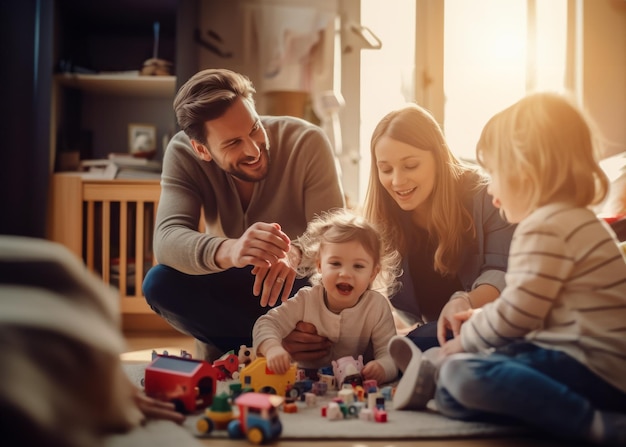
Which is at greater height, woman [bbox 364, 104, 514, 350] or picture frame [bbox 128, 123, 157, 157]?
picture frame [bbox 128, 123, 157, 157]

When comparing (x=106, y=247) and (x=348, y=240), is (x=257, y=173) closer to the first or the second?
(x=348, y=240)

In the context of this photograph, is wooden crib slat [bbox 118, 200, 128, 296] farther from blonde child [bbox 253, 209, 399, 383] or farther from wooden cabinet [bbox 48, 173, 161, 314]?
blonde child [bbox 253, 209, 399, 383]

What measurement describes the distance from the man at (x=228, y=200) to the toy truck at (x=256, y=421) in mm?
392

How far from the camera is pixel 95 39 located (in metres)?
2.24

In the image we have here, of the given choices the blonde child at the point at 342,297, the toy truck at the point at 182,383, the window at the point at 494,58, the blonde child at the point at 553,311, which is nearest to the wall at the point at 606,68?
the window at the point at 494,58

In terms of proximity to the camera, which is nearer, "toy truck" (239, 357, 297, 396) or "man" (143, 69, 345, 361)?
"toy truck" (239, 357, 297, 396)

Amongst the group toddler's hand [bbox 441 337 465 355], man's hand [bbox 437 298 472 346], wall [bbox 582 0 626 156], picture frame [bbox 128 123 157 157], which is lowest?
toddler's hand [bbox 441 337 465 355]

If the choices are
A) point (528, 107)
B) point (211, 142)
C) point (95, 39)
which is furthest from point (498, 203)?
point (95, 39)

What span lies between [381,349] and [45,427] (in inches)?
32.6

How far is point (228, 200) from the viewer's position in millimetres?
1551

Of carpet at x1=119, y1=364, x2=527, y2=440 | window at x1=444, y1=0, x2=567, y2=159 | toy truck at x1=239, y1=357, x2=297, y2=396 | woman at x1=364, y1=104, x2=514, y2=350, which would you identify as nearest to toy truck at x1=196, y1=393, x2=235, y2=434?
carpet at x1=119, y1=364, x2=527, y2=440

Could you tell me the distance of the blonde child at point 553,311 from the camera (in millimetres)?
1017

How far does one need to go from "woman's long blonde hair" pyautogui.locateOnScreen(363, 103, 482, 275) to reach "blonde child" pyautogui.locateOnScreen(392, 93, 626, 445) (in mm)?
328

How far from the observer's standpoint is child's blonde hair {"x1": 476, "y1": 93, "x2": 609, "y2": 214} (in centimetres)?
110
